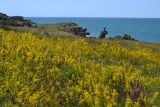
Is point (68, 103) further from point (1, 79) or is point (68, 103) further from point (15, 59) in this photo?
point (15, 59)

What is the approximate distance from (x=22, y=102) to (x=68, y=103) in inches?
49.6

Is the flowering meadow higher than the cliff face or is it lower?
higher

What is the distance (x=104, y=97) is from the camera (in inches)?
447

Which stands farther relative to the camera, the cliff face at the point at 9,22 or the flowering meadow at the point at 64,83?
the cliff face at the point at 9,22

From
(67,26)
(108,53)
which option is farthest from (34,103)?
(67,26)

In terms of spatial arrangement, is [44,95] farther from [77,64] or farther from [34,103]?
[77,64]

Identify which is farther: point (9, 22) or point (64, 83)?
point (9, 22)

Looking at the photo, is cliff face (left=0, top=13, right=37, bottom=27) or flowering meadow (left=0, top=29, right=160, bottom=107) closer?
flowering meadow (left=0, top=29, right=160, bottom=107)

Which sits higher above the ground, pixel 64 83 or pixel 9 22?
pixel 64 83

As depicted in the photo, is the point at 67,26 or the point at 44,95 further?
Result: the point at 67,26

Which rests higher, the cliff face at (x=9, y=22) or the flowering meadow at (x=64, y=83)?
the flowering meadow at (x=64, y=83)

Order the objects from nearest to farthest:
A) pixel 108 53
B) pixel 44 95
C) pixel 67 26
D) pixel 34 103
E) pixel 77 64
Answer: pixel 34 103 < pixel 44 95 < pixel 77 64 < pixel 108 53 < pixel 67 26

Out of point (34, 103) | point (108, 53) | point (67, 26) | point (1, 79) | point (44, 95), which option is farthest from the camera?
point (67, 26)

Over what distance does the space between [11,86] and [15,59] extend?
383 cm
